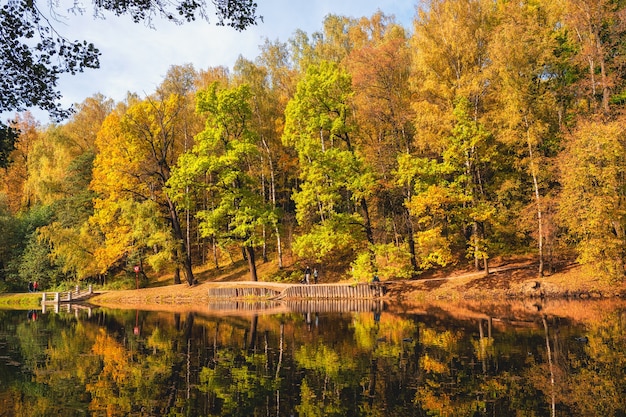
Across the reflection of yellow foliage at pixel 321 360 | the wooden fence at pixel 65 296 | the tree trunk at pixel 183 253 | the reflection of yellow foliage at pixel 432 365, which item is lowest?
the reflection of yellow foliage at pixel 432 365

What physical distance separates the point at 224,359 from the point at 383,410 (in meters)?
6.08

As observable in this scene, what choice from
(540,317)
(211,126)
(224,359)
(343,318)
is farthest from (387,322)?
(211,126)

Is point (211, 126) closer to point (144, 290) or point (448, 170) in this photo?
point (144, 290)

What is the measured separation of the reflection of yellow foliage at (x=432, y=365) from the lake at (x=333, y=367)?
1.9 inches

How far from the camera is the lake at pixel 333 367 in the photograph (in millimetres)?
8594

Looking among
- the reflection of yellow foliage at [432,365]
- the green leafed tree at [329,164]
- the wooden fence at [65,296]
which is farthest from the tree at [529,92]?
the wooden fence at [65,296]

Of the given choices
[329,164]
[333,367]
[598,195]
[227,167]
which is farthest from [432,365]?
[227,167]

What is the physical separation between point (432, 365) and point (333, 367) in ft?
8.18

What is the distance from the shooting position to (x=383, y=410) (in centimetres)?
820

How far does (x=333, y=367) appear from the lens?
1145cm

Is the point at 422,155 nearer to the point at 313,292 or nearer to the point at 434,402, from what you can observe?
the point at 313,292

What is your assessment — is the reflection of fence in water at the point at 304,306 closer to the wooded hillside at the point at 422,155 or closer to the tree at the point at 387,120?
the wooded hillside at the point at 422,155

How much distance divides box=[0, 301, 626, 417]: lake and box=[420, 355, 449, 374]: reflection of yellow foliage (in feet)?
0.16

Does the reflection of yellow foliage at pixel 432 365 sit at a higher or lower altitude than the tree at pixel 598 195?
lower
